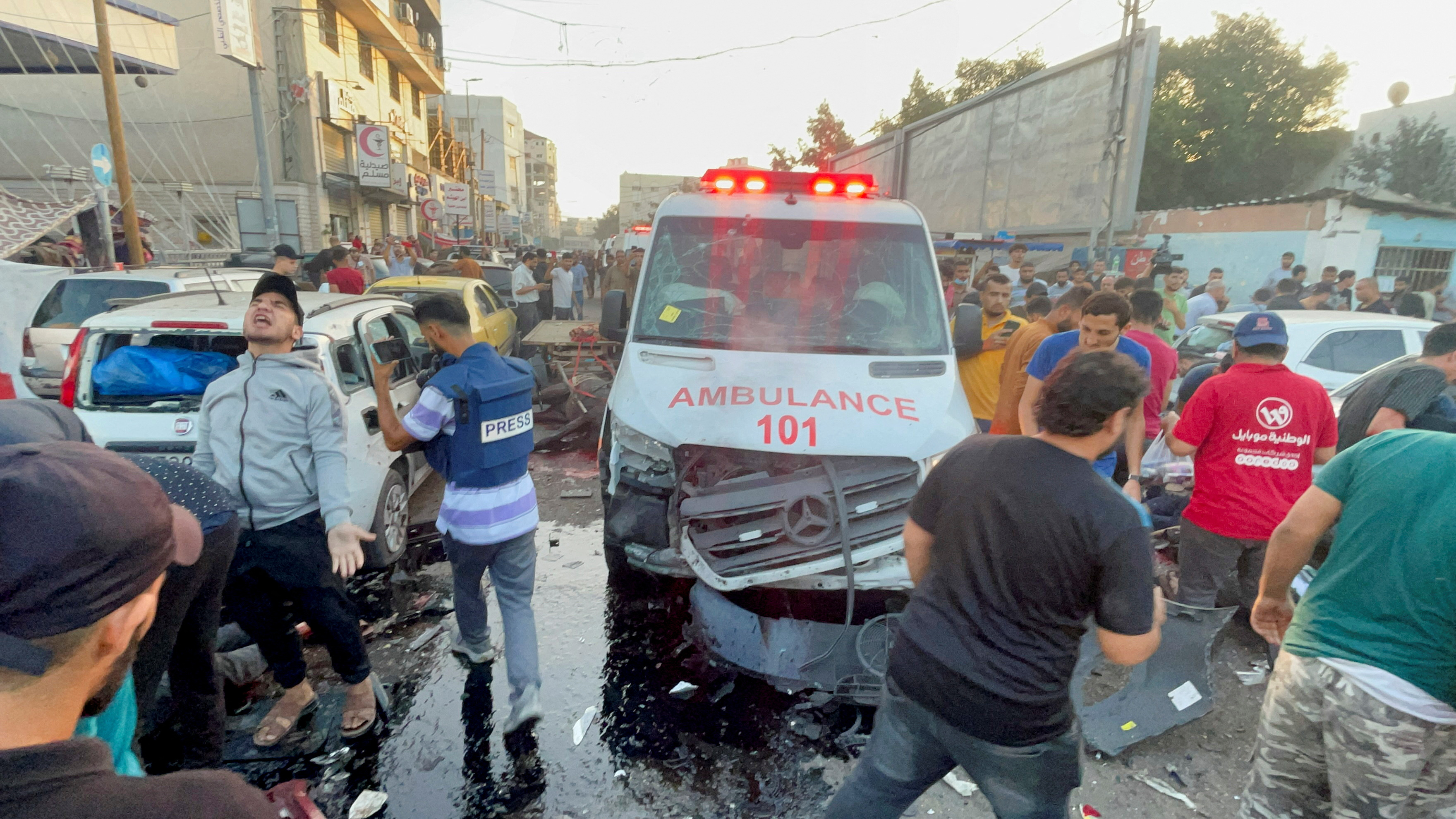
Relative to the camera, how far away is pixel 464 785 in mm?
2992

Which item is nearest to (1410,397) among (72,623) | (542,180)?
(72,623)

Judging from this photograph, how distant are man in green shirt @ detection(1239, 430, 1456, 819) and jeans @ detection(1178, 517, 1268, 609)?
180 centimetres

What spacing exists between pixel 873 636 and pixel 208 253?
15.7 meters

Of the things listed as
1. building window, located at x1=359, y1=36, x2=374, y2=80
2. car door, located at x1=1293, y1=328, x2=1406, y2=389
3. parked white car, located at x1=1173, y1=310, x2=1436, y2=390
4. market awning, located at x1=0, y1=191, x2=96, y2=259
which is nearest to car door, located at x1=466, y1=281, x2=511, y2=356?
market awning, located at x1=0, y1=191, x2=96, y2=259

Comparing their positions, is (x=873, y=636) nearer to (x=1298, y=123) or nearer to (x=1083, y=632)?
(x=1083, y=632)

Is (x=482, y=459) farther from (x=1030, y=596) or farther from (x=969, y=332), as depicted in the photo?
(x=969, y=332)

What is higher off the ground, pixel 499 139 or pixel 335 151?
pixel 499 139

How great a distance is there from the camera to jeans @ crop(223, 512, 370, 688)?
2.94 m

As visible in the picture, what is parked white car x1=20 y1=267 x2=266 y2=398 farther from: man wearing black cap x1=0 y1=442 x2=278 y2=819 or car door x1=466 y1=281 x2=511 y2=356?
man wearing black cap x1=0 y1=442 x2=278 y2=819

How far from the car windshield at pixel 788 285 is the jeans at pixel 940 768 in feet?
8.50

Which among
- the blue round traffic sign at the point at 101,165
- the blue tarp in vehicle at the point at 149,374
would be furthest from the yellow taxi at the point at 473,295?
the blue round traffic sign at the point at 101,165

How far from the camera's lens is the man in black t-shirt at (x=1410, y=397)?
337cm

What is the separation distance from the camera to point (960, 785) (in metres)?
3.06

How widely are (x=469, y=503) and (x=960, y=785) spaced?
2452mm
